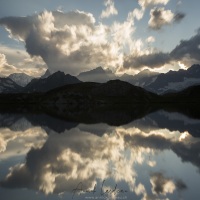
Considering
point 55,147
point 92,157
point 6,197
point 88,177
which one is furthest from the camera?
point 55,147

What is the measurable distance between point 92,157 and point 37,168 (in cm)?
787

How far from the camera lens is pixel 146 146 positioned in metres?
45.3

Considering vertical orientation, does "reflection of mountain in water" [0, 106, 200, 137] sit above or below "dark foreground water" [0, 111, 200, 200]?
above

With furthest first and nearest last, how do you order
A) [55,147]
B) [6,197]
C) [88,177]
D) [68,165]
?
[55,147], [68,165], [88,177], [6,197]

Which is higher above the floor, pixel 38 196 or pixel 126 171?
pixel 126 171

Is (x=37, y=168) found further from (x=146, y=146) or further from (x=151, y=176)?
(x=146, y=146)

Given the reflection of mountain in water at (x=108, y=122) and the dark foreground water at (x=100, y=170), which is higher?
the reflection of mountain in water at (x=108, y=122)

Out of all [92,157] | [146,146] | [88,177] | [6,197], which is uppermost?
[146,146]

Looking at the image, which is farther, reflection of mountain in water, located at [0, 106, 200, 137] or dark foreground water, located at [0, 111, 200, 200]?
reflection of mountain in water, located at [0, 106, 200, 137]

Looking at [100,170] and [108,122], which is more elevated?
[108,122]

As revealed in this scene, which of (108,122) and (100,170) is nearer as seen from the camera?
(100,170)

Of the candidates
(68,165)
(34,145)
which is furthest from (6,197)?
(34,145)

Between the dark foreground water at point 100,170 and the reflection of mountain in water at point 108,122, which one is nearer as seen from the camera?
the dark foreground water at point 100,170

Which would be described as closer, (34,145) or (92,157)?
(92,157)
